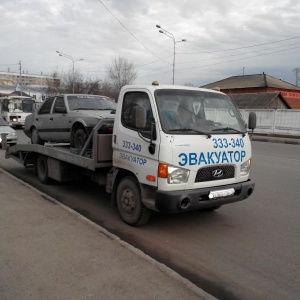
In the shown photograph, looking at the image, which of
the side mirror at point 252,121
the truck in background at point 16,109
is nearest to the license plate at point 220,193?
the side mirror at point 252,121

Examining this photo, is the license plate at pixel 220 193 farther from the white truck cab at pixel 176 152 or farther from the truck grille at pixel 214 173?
the truck grille at pixel 214 173

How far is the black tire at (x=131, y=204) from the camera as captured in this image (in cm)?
522

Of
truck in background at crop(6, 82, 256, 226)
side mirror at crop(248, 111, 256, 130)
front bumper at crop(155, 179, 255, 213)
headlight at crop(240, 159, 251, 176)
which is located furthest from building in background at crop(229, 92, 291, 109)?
front bumper at crop(155, 179, 255, 213)

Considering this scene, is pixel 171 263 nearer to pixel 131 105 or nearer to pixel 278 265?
pixel 278 265

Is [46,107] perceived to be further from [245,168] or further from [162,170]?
[245,168]

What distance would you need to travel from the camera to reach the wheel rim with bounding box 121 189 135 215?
17.6 ft

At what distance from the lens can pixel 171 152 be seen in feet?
15.3

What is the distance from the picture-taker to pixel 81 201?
275 inches

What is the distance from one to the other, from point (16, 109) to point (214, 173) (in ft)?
90.9

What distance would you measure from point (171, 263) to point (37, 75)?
12848cm

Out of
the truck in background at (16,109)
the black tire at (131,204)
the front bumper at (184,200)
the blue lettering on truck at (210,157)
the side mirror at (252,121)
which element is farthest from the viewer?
the truck in background at (16,109)

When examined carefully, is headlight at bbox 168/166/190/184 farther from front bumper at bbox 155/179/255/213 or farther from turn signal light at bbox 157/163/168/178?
front bumper at bbox 155/179/255/213

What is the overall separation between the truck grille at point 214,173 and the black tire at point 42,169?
4411 mm

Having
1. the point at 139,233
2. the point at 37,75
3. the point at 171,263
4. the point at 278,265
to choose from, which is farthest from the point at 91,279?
the point at 37,75
